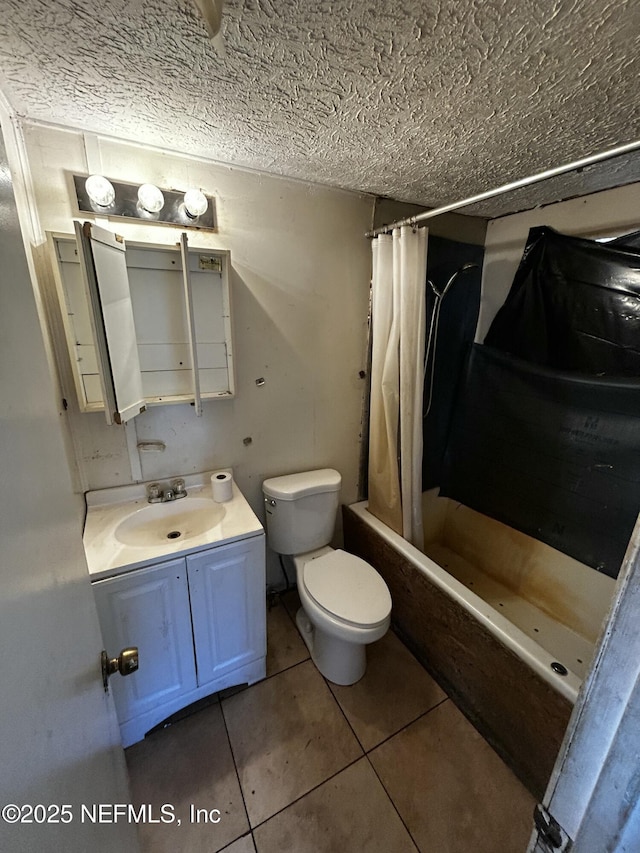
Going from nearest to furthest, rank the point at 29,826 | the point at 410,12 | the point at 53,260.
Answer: the point at 29,826 → the point at 410,12 → the point at 53,260

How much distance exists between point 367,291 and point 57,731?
1817 mm

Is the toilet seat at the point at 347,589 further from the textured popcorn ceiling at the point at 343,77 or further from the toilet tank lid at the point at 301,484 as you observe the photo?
the textured popcorn ceiling at the point at 343,77

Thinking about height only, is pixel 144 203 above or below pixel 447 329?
above

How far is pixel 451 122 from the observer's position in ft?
3.30

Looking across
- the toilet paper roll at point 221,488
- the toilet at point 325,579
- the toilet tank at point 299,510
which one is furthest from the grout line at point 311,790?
the toilet paper roll at point 221,488

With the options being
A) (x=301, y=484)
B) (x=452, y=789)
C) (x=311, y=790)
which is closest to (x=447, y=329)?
(x=301, y=484)

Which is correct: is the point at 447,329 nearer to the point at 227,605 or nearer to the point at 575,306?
the point at 575,306

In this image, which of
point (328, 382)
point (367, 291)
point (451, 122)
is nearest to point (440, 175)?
point (451, 122)

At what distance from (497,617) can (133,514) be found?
1.49 m

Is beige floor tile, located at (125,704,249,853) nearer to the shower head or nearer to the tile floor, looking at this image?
the tile floor

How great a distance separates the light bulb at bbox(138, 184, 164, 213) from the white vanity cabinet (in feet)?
4.17

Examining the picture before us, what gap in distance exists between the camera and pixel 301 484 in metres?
1.68

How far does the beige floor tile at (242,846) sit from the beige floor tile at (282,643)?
52cm

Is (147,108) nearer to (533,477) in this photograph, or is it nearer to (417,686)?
(533,477)
